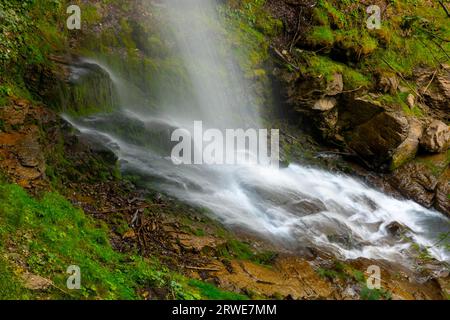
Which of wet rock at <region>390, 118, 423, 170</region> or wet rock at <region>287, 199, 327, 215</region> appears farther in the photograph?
wet rock at <region>390, 118, 423, 170</region>

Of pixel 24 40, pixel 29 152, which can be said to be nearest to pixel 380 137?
pixel 24 40

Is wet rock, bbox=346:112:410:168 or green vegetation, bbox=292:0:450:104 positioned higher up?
green vegetation, bbox=292:0:450:104

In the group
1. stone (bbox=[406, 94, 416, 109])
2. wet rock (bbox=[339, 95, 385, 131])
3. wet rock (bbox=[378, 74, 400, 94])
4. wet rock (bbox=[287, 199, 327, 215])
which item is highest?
wet rock (bbox=[378, 74, 400, 94])

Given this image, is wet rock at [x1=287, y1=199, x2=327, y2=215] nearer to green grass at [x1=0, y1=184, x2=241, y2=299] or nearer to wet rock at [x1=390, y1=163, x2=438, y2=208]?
wet rock at [x1=390, y1=163, x2=438, y2=208]

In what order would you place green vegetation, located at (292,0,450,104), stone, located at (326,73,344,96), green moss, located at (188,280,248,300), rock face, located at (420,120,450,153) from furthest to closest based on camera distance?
green vegetation, located at (292,0,450,104), rock face, located at (420,120,450,153), stone, located at (326,73,344,96), green moss, located at (188,280,248,300)

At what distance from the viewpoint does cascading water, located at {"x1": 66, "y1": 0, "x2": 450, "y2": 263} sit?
823 cm

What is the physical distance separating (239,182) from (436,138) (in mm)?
7007

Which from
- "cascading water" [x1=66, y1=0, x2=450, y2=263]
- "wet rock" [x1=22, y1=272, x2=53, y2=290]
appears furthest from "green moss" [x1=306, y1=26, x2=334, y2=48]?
"wet rock" [x1=22, y1=272, x2=53, y2=290]

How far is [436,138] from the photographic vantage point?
1278cm

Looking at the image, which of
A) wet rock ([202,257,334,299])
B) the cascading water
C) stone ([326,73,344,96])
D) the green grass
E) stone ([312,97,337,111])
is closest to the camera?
the green grass

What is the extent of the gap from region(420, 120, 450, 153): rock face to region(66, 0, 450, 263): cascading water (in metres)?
2.04

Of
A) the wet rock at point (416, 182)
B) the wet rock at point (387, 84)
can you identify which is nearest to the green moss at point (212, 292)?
the wet rock at point (416, 182)

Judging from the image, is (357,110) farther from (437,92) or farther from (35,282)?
(35,282)
